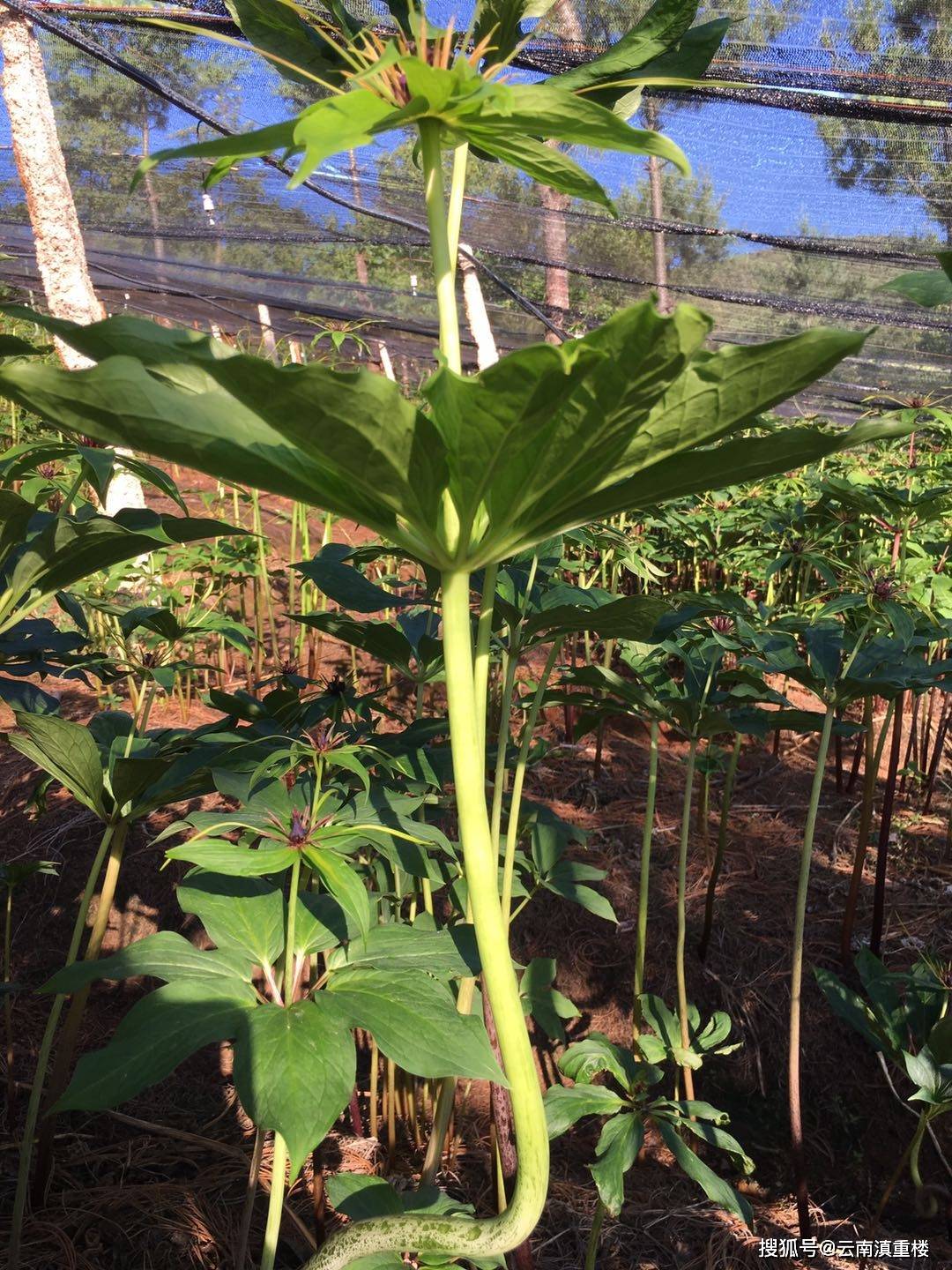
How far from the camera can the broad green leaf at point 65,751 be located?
0.95 m

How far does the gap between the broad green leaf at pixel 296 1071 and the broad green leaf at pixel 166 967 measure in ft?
0.27

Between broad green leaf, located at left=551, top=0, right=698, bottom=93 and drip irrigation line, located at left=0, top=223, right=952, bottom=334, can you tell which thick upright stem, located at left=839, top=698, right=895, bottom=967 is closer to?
broad green leaf, located at left=551, top=0, right=698, bottom=93

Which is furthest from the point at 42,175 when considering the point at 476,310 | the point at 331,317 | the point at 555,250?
the point at 555,250

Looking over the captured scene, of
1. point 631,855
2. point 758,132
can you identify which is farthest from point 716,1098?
point 758,132

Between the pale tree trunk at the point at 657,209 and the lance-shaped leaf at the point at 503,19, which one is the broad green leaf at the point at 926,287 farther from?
the pale tree trunk at the point at 657,209

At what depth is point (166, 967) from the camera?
32.2 inches

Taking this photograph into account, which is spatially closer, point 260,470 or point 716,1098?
point 260,470

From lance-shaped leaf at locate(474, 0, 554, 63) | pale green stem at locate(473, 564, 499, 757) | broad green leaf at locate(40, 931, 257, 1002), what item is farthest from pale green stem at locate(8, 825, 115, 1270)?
lance-shaped leaf at locate(474, 0, 554, 63)

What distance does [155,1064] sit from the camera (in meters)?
0.69

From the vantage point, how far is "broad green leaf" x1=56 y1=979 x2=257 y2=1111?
0.68 meters

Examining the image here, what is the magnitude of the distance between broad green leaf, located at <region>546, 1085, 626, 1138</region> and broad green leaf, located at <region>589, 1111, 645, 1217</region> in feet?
0.08

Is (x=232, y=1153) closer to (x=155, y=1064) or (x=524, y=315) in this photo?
(x=155, y=1064)

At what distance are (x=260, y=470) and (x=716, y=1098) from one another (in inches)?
67.9

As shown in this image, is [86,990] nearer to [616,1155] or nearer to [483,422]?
[616,1155]
